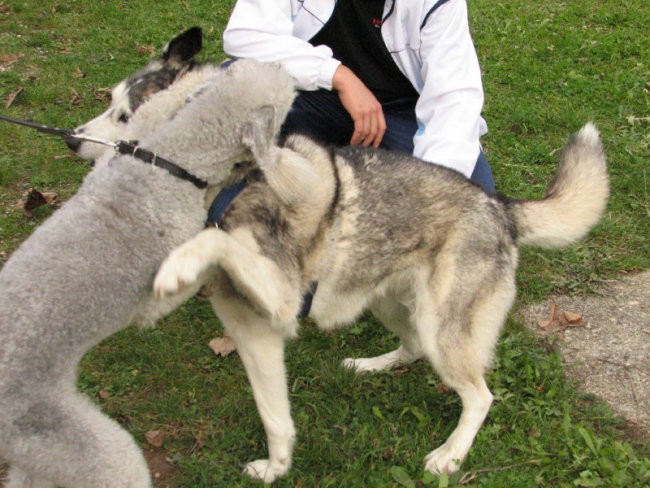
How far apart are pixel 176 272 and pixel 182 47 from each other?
5.38 feet

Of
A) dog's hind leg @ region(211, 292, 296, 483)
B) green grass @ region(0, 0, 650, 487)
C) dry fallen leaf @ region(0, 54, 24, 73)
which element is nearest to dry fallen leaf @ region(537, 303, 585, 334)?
green grass @ region(0, 0, 650, 487)

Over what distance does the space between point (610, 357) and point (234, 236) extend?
7.08 ft

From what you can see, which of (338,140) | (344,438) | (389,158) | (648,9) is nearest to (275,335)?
(344,438)

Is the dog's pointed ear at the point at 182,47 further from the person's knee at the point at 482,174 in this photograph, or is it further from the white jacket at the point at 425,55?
the person's knee at the point at 482,174

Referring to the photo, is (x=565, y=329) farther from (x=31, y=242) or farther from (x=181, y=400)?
(x=31, y=242)

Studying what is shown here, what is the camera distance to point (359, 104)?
10.5ft

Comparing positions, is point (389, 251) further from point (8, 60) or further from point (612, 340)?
point (8, 60)

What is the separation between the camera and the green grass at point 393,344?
2744 mm

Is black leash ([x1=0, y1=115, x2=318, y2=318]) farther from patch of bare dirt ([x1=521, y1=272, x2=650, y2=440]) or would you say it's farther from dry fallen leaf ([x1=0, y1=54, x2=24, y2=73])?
dry fallen leaf ([x1=0, y1=54, x2=24, y2=73])

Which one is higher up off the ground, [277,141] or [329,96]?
[277,141]

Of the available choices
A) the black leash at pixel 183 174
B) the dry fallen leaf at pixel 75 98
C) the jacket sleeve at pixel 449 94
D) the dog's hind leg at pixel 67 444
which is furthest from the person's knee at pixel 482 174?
the dry fallen leaf at pixel 75 98

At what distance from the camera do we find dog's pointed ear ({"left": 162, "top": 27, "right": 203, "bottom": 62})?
10.3 ft

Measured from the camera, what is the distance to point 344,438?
287cm

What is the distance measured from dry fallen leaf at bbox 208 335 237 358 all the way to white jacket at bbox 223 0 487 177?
135 cm
